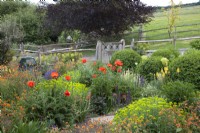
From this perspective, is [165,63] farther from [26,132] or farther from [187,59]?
[26,132]

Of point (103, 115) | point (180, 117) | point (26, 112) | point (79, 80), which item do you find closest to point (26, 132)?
point (26, 112)

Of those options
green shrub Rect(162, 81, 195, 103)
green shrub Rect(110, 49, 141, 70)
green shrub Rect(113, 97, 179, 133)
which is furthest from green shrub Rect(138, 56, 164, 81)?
green shrub Rect(113, 97, 179, 133)

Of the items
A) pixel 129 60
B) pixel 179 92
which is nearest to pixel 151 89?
pixel 179 92

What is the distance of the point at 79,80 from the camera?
816 cm

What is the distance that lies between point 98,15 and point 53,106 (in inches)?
767

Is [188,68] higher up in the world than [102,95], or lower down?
higher up

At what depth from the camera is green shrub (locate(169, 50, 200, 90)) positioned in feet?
25.4

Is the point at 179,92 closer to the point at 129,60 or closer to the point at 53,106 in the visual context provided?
the point at 53,106

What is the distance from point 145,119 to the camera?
4840mm

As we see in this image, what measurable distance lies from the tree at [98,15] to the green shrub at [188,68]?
51.4 feet

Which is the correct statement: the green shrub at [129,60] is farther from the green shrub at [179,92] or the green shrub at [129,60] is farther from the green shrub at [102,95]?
the green shrub at [179,92]

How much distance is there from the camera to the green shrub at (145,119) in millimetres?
4543

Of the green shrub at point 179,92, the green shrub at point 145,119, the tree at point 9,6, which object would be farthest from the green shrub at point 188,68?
the tree at point 9,6

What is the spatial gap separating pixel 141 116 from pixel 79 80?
12.6ft
